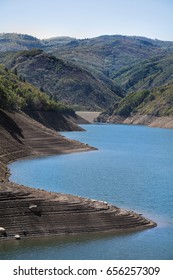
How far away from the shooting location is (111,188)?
7775cm

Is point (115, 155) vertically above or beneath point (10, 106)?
beneath

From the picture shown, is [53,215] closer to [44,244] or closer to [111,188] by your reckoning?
[44,244]

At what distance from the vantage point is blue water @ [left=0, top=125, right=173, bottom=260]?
153 ft

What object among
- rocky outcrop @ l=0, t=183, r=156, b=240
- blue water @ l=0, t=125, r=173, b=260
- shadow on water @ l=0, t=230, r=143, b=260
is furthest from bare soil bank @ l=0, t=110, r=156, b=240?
blue water @ l=0, t=125, r=173, b=260

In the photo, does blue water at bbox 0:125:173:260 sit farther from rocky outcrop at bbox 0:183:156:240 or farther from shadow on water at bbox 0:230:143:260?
rocky outcrop at bbox 0:183:156:240

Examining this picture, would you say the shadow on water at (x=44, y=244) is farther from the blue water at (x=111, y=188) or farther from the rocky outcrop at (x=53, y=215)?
the rocky outcrop at (x=53, y=215)

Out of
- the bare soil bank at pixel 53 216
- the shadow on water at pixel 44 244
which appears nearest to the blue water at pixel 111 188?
the shadow on water at pixel 44 244

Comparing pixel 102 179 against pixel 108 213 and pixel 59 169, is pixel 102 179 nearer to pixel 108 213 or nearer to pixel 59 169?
pixel 59 169

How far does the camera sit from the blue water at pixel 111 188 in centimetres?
4672

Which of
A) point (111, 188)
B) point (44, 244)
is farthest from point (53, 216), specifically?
point (111, 188)

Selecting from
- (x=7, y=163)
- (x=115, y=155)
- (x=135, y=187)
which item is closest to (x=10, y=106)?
(x=115, y=155)

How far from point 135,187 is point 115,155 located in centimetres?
4853

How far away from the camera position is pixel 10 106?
456ft
